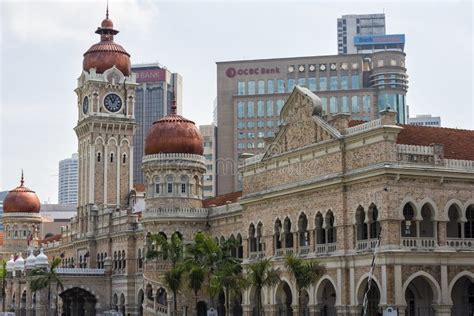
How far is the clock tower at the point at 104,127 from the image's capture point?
95.6m

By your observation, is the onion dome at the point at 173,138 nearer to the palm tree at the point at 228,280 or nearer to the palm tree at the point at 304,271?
the palm tree at the point at 228,280

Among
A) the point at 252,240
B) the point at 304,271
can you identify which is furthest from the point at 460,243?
the point at 252,240

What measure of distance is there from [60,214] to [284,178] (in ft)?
471

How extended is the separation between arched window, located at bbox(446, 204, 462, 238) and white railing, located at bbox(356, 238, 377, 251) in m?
4.72

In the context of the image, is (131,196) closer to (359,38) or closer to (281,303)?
(281,303)

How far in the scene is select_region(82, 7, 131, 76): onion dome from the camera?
317 ft

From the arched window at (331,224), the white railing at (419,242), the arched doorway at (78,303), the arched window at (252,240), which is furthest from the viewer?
the arched doorway at (78,303)

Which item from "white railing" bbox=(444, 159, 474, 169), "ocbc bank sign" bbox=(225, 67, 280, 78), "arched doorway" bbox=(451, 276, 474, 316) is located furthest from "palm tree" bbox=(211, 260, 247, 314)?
"ocbc bank sign" bbox=(225, 67, 280, 78)

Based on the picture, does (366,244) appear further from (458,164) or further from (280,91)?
(280,91)

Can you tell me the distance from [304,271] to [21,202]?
240ft

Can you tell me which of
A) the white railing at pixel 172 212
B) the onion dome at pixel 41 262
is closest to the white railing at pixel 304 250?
the white railing at pixel 172 212

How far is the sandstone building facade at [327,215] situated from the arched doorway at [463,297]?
77 mm

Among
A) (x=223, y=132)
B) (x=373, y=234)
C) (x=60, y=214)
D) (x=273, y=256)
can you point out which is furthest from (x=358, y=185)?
(x=60, y=214)

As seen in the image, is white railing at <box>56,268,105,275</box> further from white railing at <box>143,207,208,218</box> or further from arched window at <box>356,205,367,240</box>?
arched window at <box>356,205,367,240</box>
